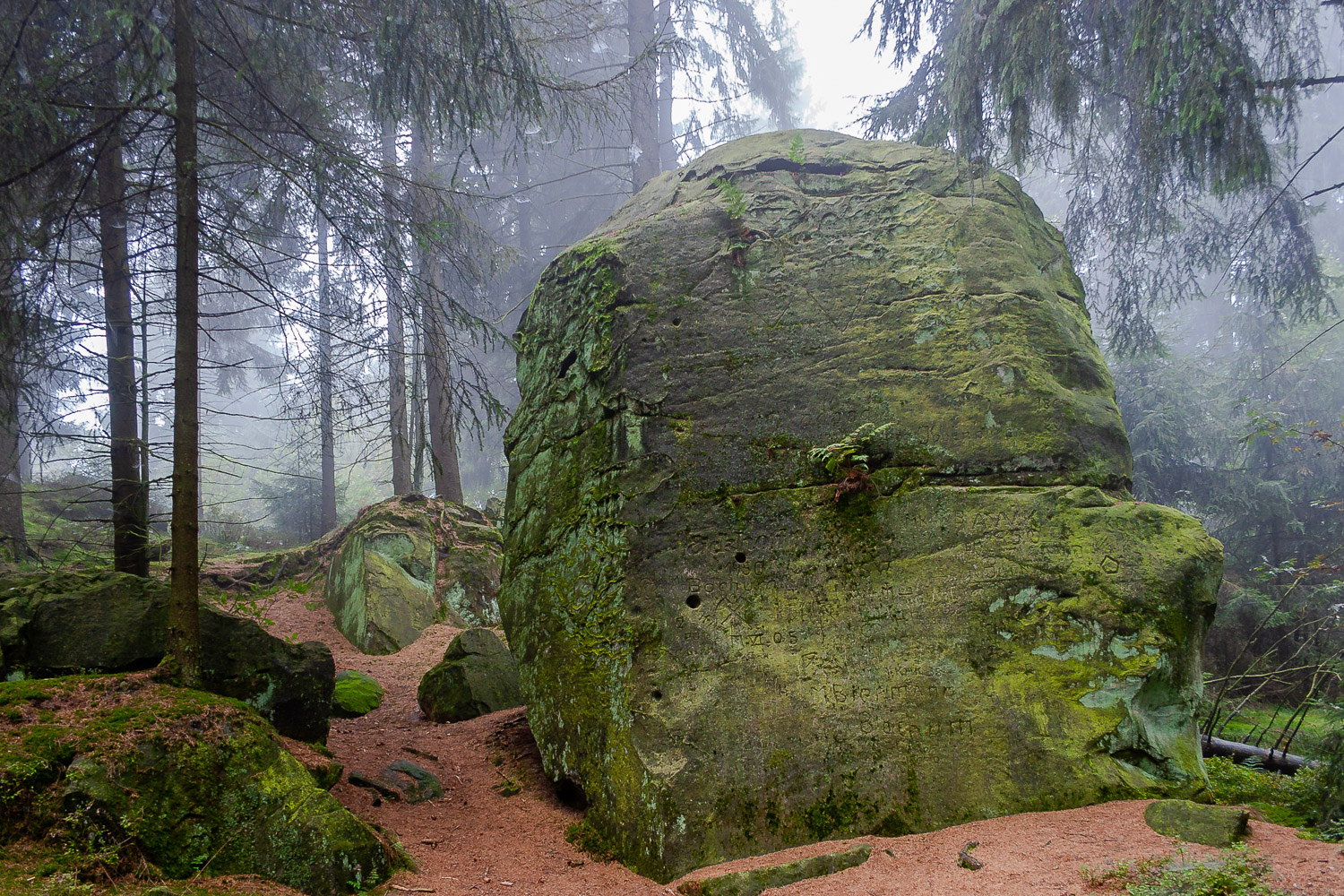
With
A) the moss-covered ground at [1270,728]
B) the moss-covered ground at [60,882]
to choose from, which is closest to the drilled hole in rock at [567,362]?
the moss-covered ground at [60,882]

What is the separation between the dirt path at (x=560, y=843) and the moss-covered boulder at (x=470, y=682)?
0.20 metres

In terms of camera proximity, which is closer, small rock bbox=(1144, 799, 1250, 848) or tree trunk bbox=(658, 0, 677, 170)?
small rock bbox=(1144, 799, 1250, 848)

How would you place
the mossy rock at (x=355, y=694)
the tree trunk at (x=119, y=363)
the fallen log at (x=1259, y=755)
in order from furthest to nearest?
the mossy rock at (x=355, y=694) → the tree trunk at (x=119, y=363) → the fallen log at (x=1259, y=755)

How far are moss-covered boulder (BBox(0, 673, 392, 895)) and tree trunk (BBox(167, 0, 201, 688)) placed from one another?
34 cm

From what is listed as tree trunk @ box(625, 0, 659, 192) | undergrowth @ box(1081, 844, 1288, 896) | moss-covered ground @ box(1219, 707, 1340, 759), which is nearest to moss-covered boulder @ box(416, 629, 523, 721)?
undergrowth @ box(1081, 844, 1288, 896)

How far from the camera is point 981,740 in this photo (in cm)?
432

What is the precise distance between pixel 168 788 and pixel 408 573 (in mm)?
6392

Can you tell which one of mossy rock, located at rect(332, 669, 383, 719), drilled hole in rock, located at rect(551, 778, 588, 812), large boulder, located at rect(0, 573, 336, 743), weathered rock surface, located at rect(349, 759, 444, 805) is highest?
large boulder, located at rect(0, 573, 336, 743)

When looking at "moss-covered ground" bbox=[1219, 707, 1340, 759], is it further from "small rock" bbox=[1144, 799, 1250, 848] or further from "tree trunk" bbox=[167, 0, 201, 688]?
"tree trunk" bbox=[167, 0, 201, 688]

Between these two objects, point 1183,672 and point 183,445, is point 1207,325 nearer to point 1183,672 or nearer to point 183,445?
point 1183,672

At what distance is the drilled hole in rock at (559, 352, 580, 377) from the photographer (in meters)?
6.18

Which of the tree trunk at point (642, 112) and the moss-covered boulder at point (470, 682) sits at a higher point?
the tree trunk at point (642, 112)

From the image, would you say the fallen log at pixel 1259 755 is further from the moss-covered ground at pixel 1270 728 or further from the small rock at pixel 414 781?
the small rock at pixel 414 781

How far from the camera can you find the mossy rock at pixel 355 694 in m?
6.84
